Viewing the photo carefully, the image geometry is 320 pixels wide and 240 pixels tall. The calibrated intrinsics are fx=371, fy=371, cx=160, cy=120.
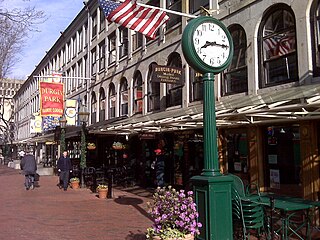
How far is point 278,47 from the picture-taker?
32.1ft

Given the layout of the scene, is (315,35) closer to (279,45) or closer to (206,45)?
(279,45)

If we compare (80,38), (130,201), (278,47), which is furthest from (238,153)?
(80,38)

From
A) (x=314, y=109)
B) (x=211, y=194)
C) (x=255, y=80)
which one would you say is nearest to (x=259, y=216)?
(x=211, y=194)

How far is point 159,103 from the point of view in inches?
644

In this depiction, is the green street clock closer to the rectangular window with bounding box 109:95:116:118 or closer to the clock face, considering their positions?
the clock face

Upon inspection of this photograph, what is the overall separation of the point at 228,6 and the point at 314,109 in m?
6.09

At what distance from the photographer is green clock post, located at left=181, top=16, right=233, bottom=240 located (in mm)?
4875

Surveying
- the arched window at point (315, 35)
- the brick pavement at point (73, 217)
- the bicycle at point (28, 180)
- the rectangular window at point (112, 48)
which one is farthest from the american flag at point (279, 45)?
the rectangular window at point (112, 48)

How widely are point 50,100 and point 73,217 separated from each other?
16331 millimetres

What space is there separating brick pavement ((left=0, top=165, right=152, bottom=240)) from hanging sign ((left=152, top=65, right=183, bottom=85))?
4195mm

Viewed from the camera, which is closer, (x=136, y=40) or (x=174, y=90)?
(x=174, y=90)

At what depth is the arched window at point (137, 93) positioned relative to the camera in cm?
1837

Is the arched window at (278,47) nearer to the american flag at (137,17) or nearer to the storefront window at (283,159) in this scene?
the storefront window at (283,159)

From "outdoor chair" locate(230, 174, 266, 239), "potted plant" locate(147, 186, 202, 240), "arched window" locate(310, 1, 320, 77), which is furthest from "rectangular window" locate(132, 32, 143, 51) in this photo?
"potted plant" locate(147, 186, 202, 240)
